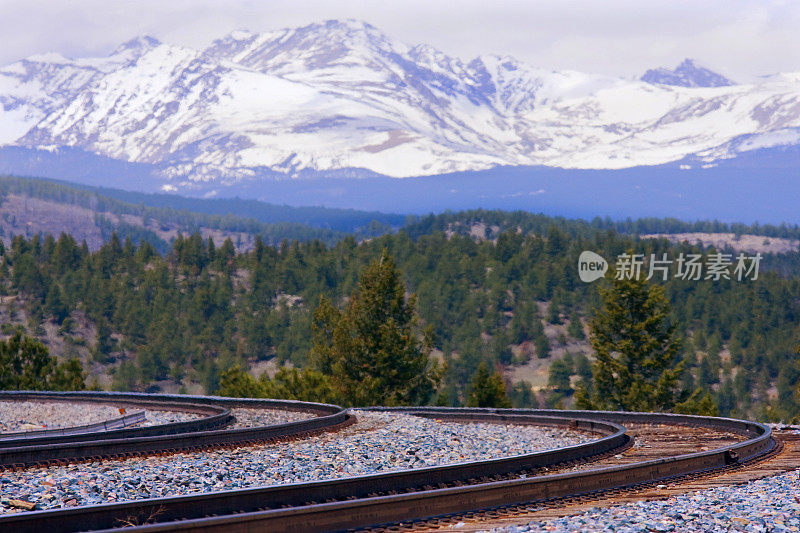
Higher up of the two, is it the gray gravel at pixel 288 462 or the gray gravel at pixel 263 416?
the gray gravel at pixel 288 462

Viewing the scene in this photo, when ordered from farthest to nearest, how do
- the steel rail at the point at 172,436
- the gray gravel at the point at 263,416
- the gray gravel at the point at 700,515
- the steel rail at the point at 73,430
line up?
the gray gravel at the point at 263,416 → the steel rail at the point at 73,430 → the steel rail at the point at 172,436 → the gray gravel at the point at 700,515

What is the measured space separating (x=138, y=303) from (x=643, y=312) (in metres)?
111

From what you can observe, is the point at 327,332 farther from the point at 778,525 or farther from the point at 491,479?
the point at 778,525

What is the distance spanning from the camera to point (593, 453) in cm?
2302

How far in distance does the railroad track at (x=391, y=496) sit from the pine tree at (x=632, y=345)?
4194cm

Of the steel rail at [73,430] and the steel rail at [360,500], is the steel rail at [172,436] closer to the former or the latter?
the steel rail at [73,430]

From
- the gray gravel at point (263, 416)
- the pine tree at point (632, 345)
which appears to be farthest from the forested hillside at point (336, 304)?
the gray gravel at point (263, 416)

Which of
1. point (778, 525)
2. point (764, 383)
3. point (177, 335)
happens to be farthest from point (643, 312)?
point (177, 335)

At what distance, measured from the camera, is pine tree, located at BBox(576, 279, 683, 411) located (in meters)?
65.3

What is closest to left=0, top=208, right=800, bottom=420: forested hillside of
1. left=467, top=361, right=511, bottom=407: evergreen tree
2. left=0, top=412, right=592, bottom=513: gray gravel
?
left=467, top=361, right=511, bottom=407: evergreen tree

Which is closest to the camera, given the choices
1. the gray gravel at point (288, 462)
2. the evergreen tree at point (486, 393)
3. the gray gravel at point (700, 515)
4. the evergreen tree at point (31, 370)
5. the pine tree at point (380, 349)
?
the gray gravel at point (700, 515)

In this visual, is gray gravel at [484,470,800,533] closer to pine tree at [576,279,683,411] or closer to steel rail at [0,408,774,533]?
steel rail at [0,408,774,533]

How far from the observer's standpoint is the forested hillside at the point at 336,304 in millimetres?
143625

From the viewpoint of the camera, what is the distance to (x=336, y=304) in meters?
A: 172
